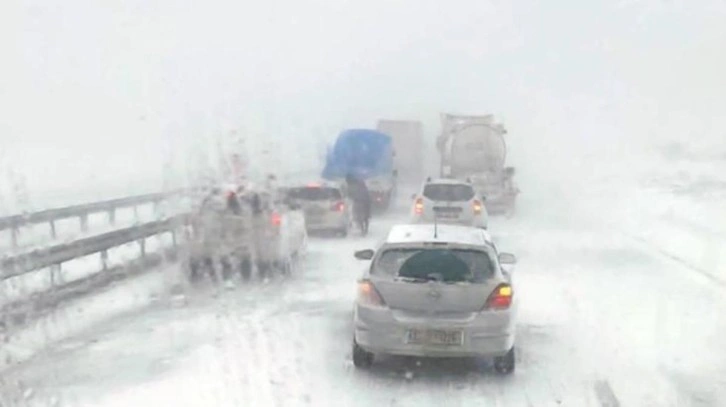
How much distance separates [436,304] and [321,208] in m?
16.3

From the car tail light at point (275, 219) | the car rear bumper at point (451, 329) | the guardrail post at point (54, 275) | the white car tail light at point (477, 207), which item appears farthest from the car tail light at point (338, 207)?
the car rear bumper at point (451, 329)

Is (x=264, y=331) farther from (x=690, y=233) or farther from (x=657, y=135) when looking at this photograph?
(x=657, y=135)

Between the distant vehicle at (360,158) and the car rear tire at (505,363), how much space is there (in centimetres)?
2754

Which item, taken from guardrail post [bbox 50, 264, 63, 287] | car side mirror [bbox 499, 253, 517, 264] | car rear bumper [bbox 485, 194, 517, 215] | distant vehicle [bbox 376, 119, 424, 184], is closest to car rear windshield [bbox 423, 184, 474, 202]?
car rear bumper [bbox 485, 194, 517, 215]

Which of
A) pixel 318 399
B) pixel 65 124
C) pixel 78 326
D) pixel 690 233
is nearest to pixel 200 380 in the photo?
pixel 318 399

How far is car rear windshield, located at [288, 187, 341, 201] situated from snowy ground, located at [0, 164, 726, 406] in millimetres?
7184

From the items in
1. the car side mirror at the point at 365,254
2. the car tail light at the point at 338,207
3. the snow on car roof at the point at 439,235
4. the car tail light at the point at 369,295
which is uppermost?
the snow on car roof at the point at 439,235

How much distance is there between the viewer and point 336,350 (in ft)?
37.3

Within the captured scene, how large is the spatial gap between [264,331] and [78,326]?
242 centimetres

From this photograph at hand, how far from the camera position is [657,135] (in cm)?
8388

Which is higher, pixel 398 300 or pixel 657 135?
pixel 398 300

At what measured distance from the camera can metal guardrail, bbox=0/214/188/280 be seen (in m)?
13.6

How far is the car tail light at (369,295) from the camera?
9.94m

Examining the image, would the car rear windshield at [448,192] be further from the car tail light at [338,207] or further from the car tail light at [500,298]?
the car tail light at [500,298]
